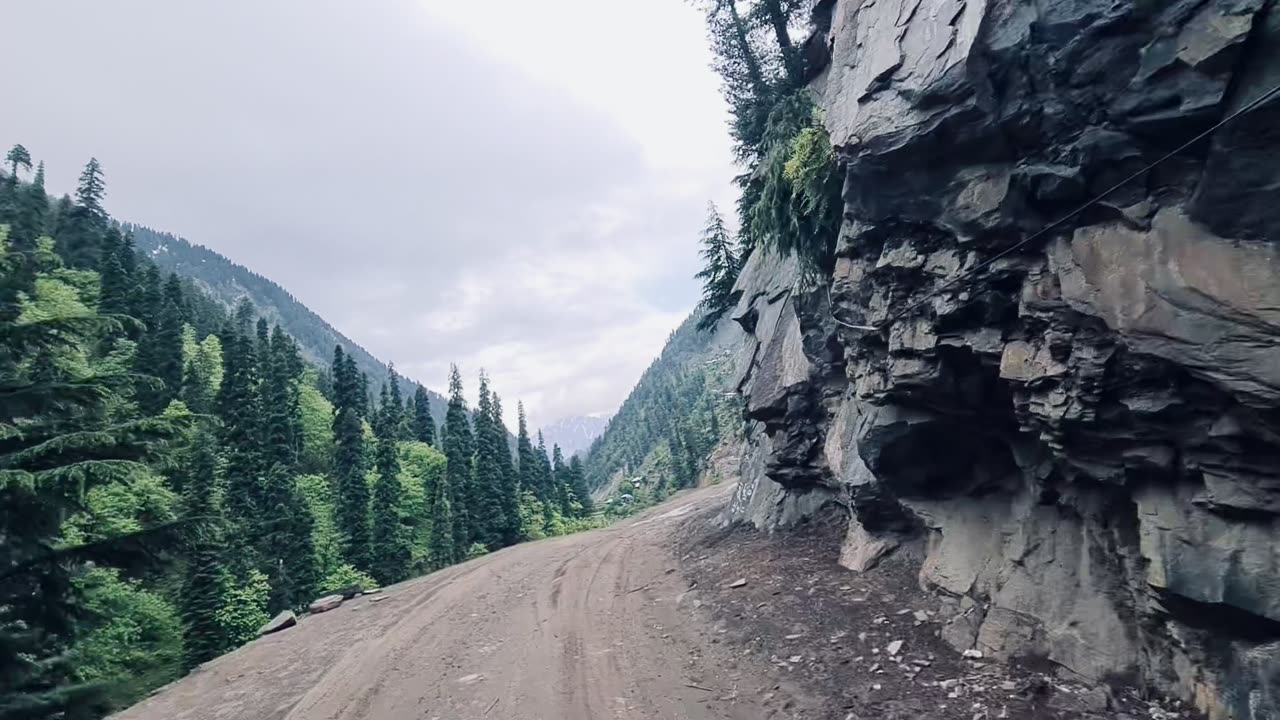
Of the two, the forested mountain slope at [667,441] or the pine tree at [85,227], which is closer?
the pine tree at [85,227]

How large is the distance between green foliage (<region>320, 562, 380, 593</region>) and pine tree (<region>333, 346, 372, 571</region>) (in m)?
1.69

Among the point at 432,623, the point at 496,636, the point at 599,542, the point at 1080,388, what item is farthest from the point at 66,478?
the point at 599,542

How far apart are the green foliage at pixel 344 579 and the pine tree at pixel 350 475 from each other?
1.69 metres

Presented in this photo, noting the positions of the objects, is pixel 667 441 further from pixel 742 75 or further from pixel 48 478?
pixel 48 478

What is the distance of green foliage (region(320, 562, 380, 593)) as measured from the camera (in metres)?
34.9

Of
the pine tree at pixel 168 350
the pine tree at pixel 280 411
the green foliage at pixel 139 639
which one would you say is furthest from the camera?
the pine tree at pixel 168 350

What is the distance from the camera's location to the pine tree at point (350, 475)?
40162 millimetres

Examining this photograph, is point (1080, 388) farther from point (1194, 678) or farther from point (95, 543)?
point (95, 543)

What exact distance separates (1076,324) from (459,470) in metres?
47.5

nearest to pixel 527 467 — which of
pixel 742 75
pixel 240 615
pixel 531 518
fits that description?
pixel 531 518

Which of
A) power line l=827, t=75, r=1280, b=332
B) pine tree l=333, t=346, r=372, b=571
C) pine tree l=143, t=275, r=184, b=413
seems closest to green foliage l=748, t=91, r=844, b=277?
power line l=827, t=75, r=1280, b=332

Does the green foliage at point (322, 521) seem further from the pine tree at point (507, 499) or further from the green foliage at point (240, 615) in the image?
the pine tree at point (507, 499)

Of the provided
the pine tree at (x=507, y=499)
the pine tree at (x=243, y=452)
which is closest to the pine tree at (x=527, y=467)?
the pine tree at (x=507, y=499)

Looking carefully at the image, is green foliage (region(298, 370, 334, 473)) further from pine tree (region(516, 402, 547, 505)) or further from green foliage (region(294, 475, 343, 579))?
pine tree (region(516, 402, 547, 505))
